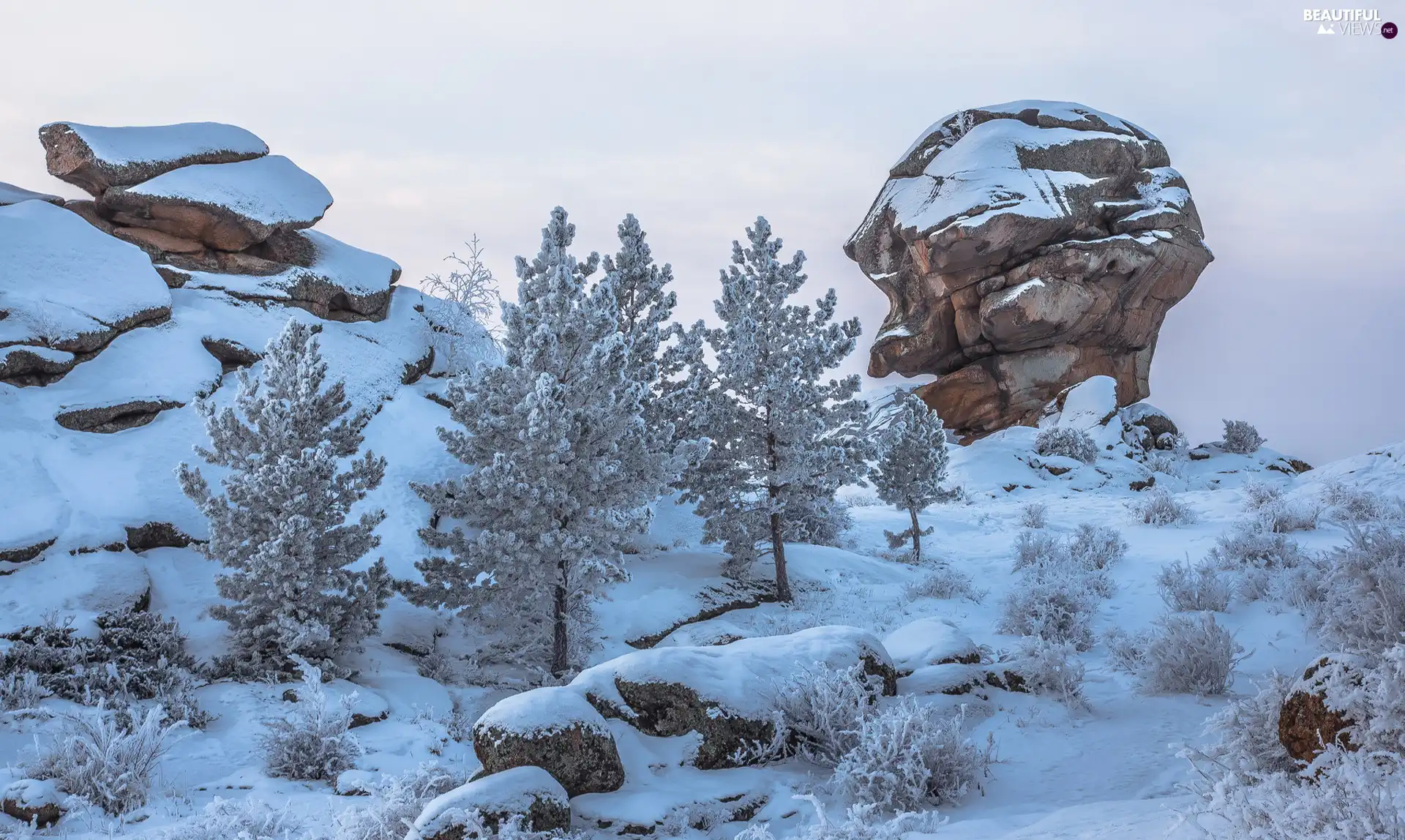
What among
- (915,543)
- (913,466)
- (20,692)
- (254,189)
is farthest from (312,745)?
(913,466)

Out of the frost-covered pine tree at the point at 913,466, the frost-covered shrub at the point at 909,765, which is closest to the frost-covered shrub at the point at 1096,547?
the frost-covered pine tree at the point at 913,466

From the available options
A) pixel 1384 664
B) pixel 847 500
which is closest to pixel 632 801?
pixel 1384 664

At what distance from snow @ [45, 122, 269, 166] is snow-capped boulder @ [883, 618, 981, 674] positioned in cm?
1965

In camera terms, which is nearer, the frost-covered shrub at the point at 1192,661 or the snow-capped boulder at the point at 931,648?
the frost-covered shrub at the point at 1192,661

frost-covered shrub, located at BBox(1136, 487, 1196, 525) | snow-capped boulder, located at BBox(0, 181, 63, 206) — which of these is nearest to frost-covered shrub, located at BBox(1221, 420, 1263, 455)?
frost-covered shrub, located at BBox(1136, 487, 1196, 525)

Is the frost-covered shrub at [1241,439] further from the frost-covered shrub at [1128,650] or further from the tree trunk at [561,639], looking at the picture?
the tree trunk at [561,639]

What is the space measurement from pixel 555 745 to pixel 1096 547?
48.0ft

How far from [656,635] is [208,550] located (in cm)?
732

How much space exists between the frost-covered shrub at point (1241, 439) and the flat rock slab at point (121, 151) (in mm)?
40861

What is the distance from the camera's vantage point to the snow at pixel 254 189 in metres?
17.6

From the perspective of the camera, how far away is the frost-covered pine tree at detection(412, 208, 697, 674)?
11.4 m

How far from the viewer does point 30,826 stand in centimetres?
575

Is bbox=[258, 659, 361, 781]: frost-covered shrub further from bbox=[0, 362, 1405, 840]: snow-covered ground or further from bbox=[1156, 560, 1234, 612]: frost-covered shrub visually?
bbox=[1156, 560, 1234, 612]: frost-covered shrub

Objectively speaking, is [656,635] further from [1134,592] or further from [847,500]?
[847,500]
